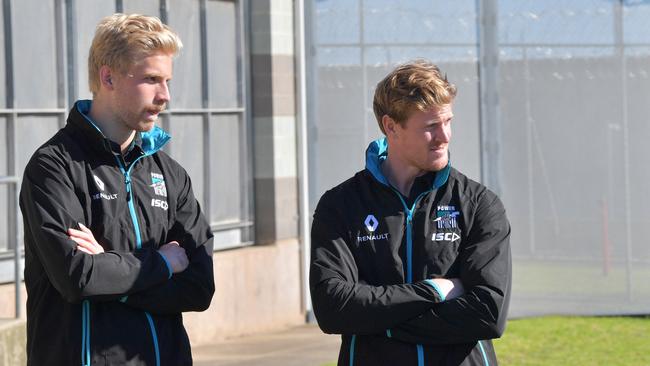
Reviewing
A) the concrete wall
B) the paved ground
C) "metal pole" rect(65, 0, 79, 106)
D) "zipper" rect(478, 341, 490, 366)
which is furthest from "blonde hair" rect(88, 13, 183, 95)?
the concrete wall

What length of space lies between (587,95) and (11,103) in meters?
5.66

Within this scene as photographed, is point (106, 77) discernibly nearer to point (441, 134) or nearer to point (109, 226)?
point (109, 226)

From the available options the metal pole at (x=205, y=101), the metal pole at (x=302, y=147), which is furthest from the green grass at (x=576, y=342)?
the metal pole at (x=205, y=101)

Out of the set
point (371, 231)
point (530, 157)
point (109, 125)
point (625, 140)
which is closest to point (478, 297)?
point (371, 231)

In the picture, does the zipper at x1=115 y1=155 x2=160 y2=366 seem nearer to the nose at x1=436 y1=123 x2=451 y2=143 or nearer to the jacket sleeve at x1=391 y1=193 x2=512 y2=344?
the jacket sleeve at x1=391 y1=193 x2=512 y2=344

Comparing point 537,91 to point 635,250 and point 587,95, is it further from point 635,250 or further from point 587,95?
point 635,250

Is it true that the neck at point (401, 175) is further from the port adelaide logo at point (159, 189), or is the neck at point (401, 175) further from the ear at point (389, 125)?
the port adelaide logo at point (159, 189)

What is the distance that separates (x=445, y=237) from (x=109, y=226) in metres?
1.11

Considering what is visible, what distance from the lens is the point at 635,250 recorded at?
471 inches

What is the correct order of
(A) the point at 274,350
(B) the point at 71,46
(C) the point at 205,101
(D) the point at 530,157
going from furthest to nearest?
1. (D) the point at 530,157
2. (C) the point at 205,101
3. (A) the point at 274,350
4. (B) the point at 71,46

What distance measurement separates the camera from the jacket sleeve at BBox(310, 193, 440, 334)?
4.02 meters

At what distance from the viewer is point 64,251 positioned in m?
3.90

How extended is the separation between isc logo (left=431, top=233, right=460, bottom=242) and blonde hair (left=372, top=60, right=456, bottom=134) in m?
0.39

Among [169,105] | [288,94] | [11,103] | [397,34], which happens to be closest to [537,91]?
[397,34]
